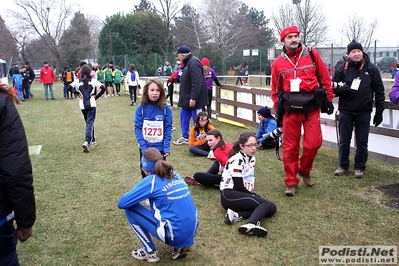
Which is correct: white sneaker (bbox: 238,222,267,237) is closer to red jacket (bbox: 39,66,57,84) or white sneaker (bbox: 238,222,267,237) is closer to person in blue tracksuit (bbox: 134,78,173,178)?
person in blue tracksuit (bbox: 134,78,173,178)

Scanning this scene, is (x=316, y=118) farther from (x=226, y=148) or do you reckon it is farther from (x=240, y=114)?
(x=240, y=114)

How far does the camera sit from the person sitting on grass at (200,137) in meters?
7.77

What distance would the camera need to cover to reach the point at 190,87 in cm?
866

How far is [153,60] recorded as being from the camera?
32.1m

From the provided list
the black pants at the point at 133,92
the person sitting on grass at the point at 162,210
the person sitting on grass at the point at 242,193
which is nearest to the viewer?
the person sitting on grass at the point at 162,210

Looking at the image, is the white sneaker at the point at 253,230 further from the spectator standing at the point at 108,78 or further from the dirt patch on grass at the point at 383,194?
the spectator standing at the point at 108,78

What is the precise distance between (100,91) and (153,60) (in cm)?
2378

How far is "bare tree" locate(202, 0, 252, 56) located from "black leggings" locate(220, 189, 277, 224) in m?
46.7

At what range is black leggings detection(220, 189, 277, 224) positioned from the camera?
4.48 m

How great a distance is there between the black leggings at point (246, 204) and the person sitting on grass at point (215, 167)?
977mm

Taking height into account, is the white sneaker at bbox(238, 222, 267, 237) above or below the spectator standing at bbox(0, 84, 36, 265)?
below

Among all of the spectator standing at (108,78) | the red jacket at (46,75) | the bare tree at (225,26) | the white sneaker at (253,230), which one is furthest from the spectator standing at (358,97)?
the bare tree at (225,26)

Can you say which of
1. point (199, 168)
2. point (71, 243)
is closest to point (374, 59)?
point (199, 168)

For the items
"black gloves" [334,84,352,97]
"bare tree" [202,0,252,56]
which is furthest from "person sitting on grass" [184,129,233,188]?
"bare tree" [202,0,252,56]
